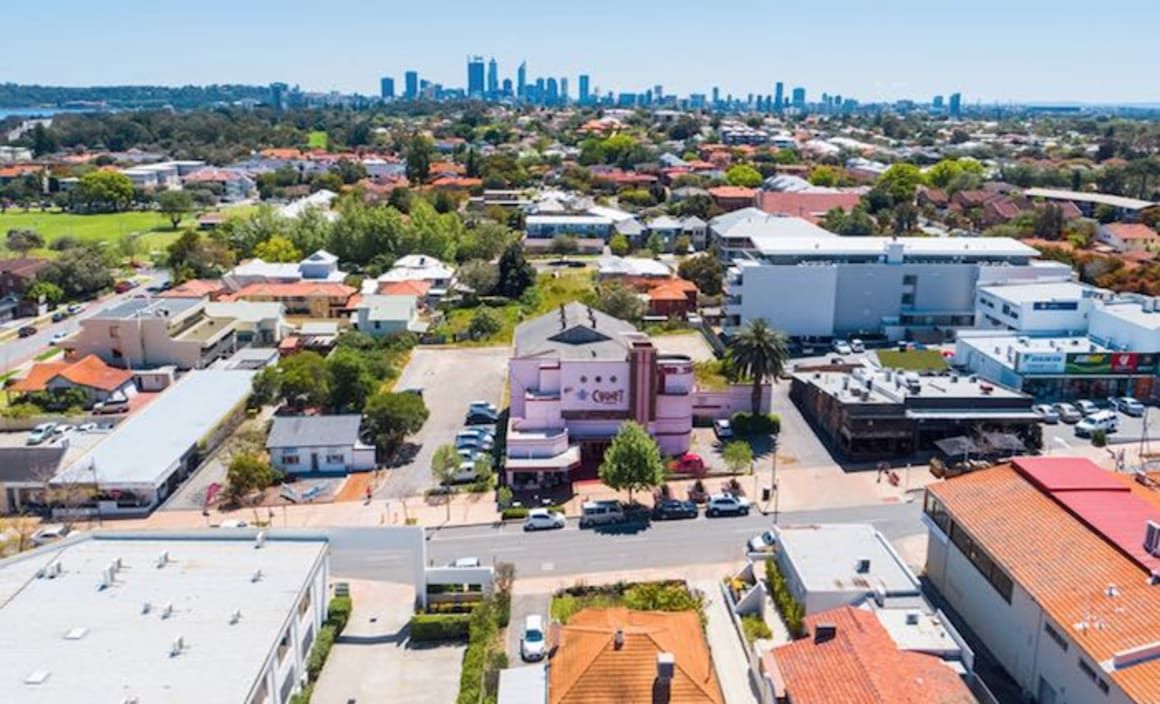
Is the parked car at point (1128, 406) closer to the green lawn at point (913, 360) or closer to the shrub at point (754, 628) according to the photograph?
the green lawn at point (913, 360)

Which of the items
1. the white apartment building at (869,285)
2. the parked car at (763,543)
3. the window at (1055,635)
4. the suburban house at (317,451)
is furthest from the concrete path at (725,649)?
the white apartment building at (869,285)

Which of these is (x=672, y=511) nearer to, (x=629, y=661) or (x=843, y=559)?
(x=843, y=559)

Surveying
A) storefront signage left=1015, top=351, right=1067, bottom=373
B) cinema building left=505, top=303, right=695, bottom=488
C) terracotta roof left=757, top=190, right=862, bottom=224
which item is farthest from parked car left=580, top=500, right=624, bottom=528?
terracotta roof left=757, top=190, right=862, bottom=224

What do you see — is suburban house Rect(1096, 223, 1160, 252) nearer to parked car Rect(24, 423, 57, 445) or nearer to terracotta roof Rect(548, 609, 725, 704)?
terracotta roof Rect(548, 609, 725, 704)

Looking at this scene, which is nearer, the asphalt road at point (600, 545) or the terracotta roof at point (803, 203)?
the asphalt road at point (600, 545)

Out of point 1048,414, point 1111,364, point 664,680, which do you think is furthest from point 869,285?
point 664,680

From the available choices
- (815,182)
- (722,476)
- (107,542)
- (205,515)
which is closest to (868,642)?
(722,476)
